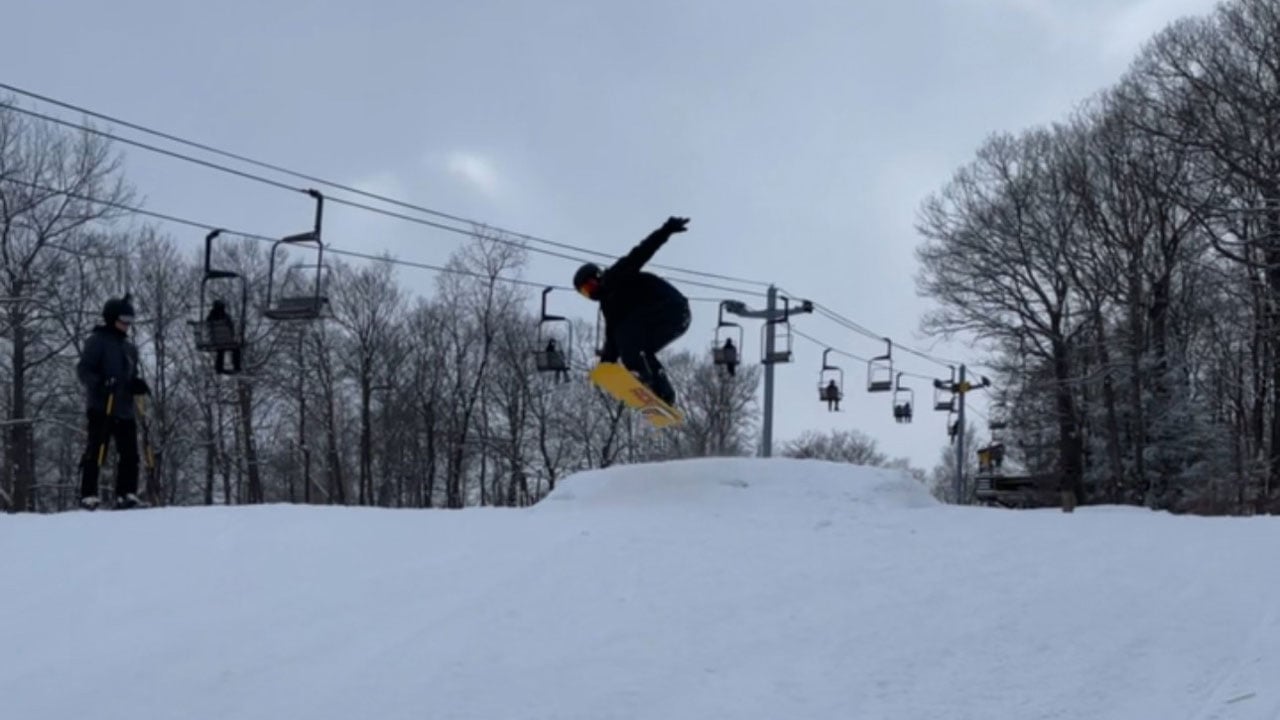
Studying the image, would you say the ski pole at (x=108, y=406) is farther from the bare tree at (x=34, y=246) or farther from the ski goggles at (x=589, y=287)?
the bare tree at (x=34, y=246)

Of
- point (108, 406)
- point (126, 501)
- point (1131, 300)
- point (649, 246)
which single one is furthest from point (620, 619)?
point (1131, 300)

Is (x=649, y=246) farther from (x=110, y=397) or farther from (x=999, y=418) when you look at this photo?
(x=999, y=418)

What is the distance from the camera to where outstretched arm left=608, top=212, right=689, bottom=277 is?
10.6 meters

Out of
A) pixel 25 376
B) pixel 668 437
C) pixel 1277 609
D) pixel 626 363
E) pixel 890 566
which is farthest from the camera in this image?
pixel 668 437

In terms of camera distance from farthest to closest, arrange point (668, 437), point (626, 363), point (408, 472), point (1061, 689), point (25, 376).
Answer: point (668, 437) → point (408, 472) → point (25, 376) → point (626, 363) → point (1061, 689)

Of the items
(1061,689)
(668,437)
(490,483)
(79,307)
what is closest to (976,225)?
(668,437)

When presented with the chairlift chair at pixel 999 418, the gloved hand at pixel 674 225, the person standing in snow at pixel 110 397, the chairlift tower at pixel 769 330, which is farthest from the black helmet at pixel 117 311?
the chairlift chair at pixel 999 418

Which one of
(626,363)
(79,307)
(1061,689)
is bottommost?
(1061,689)

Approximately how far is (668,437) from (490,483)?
8.86 meters

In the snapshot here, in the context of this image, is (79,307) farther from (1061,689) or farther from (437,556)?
(1061,689)

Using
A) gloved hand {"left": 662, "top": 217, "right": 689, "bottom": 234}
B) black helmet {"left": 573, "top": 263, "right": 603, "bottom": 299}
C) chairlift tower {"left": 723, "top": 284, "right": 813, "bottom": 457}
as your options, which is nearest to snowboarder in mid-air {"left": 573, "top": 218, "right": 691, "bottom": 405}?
black helmet {"left": 573, "top": 263, "right": 603, "bottom": 299}

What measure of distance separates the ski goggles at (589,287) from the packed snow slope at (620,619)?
10.5 ft

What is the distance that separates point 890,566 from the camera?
22.7 ft

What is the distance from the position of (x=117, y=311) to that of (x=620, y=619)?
6615mm
